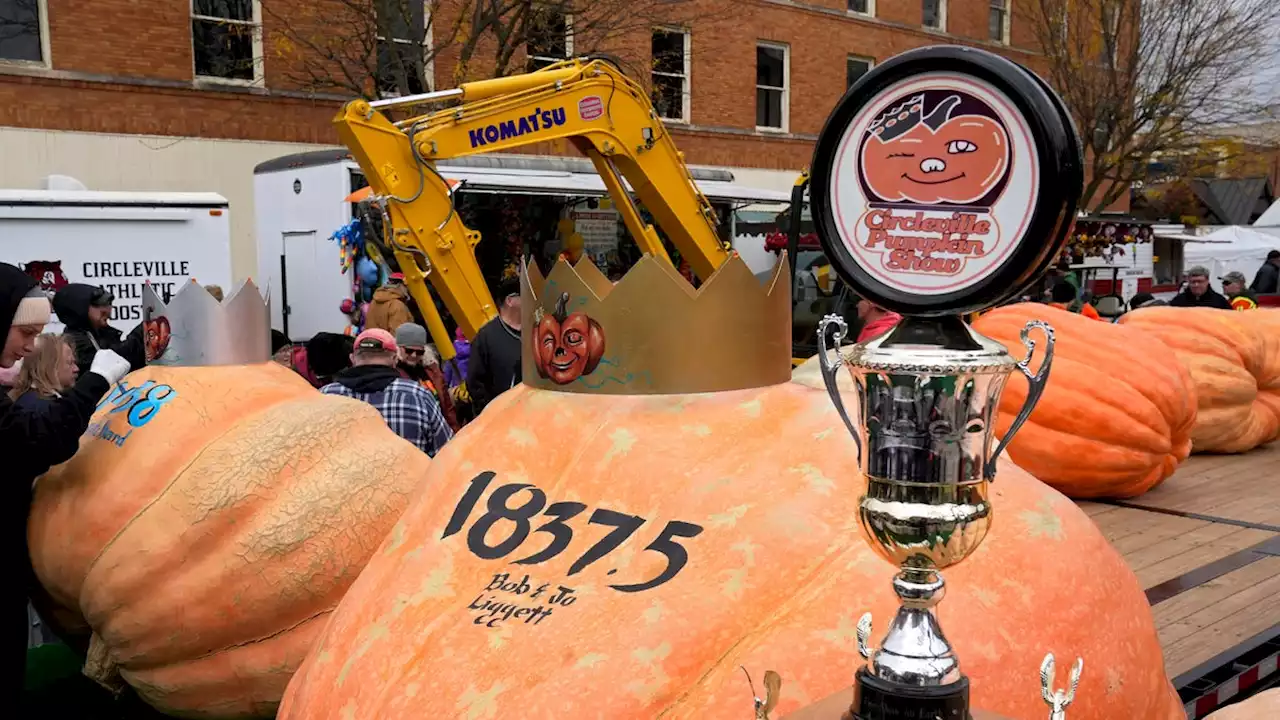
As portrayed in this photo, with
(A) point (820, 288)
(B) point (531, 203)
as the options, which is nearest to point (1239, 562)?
(A) point (820, 288)

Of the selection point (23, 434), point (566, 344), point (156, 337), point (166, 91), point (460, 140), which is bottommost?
point (23, 434)

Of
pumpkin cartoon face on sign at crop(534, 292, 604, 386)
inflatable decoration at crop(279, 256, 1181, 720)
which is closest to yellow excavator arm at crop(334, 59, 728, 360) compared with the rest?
pumpkin cartoon face on sign at crop(534, 292, 604, 386)

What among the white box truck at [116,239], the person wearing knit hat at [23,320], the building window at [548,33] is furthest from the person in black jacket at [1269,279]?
the person wearing knit hat at [23,320]

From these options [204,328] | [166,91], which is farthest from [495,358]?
[166,91]

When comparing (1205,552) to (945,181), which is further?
(1205,552)

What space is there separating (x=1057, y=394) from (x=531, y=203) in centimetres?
1109

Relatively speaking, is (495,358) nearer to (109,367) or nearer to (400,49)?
(109,367)

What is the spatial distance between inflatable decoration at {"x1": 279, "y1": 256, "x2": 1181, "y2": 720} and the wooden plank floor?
1362mm

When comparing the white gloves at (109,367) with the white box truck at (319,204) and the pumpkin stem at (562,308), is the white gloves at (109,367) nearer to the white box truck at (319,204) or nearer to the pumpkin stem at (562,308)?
the pumpkin stem at (562,308)

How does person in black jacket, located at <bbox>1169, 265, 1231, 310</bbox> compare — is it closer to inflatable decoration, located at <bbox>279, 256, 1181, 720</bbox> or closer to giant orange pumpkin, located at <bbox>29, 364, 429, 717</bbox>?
giant orange pumpkin, located at <bbox>29, 364, 429, 717</bbox>

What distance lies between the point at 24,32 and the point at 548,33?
7369 mm

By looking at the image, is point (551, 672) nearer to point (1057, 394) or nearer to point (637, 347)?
point (637, 347)

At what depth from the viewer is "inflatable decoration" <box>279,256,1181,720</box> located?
1968 millimetres

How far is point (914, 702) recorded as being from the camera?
4.54ft
